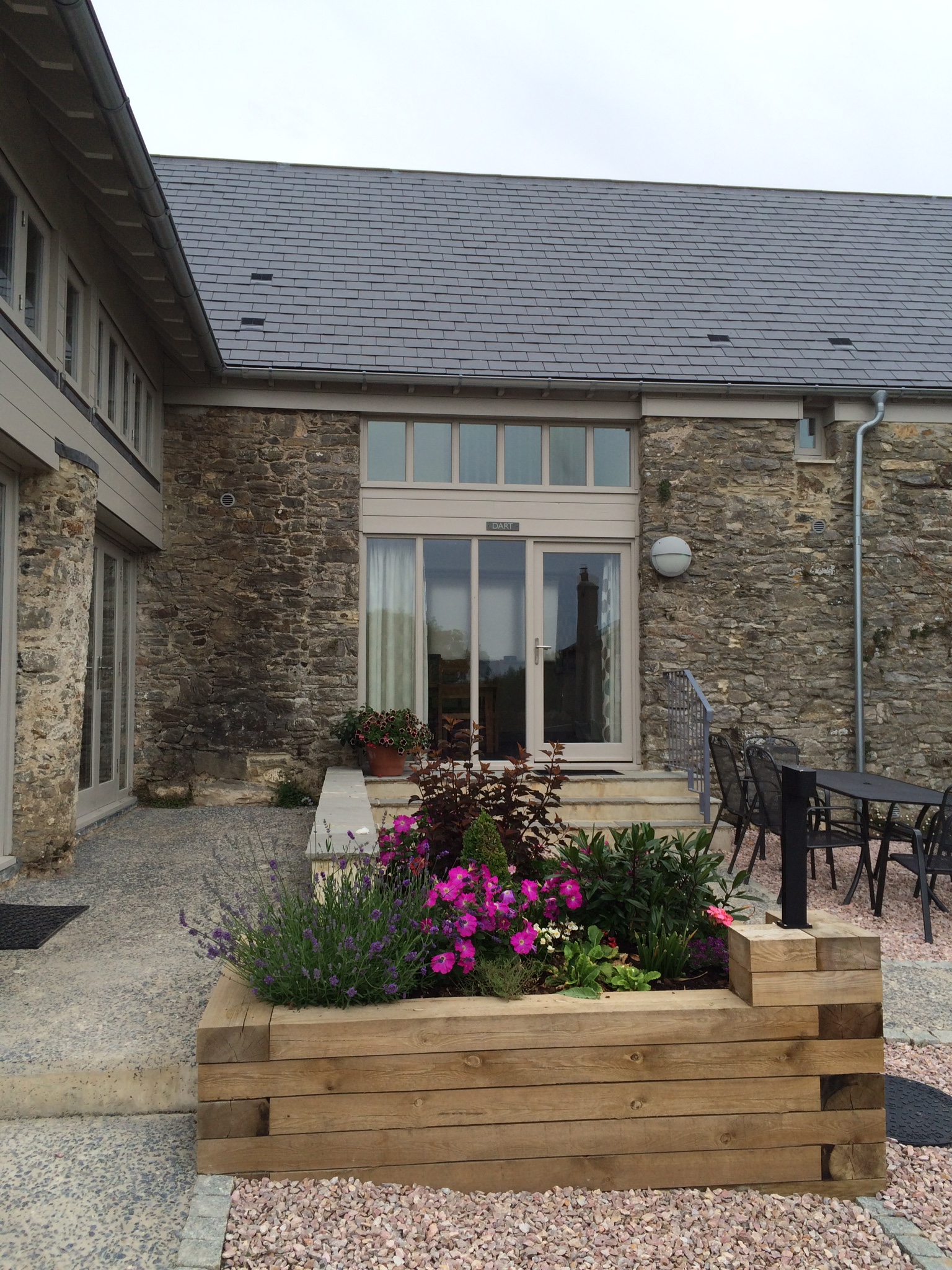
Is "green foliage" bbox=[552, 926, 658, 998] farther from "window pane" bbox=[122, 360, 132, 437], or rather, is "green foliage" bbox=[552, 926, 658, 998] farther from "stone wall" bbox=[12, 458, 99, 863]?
"window pane" bbox=[122, 360, 132, 437]

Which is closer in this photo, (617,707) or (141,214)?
(141,214)

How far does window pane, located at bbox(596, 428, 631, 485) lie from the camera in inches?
335

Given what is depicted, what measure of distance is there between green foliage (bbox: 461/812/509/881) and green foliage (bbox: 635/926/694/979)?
520mm

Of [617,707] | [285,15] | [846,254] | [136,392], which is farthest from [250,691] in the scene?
[846,254]

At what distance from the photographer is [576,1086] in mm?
2391

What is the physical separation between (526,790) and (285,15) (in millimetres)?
9932

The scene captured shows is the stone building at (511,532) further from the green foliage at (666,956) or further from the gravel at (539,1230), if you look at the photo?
the gravel at (539,1230)

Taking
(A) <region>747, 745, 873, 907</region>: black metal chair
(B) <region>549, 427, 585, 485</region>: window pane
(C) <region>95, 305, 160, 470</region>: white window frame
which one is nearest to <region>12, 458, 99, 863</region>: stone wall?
(C) <region>95, 305, 160, 470</region>: white window frame

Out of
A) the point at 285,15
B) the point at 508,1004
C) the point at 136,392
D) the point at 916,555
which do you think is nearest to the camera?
the point at 508,1004

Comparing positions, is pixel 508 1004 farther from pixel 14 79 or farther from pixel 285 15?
pixel 285 15

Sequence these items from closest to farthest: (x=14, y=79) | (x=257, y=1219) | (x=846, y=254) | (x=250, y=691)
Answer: (x=257, y=1219) < (x=14, y=79) < (x=250, y=691) < (x=846, y=254)

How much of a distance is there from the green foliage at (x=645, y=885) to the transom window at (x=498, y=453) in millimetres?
5455

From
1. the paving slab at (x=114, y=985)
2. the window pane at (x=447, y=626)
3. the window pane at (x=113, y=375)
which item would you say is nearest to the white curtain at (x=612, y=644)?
the window pane at (x=447, y=626)

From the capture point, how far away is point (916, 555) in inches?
332
